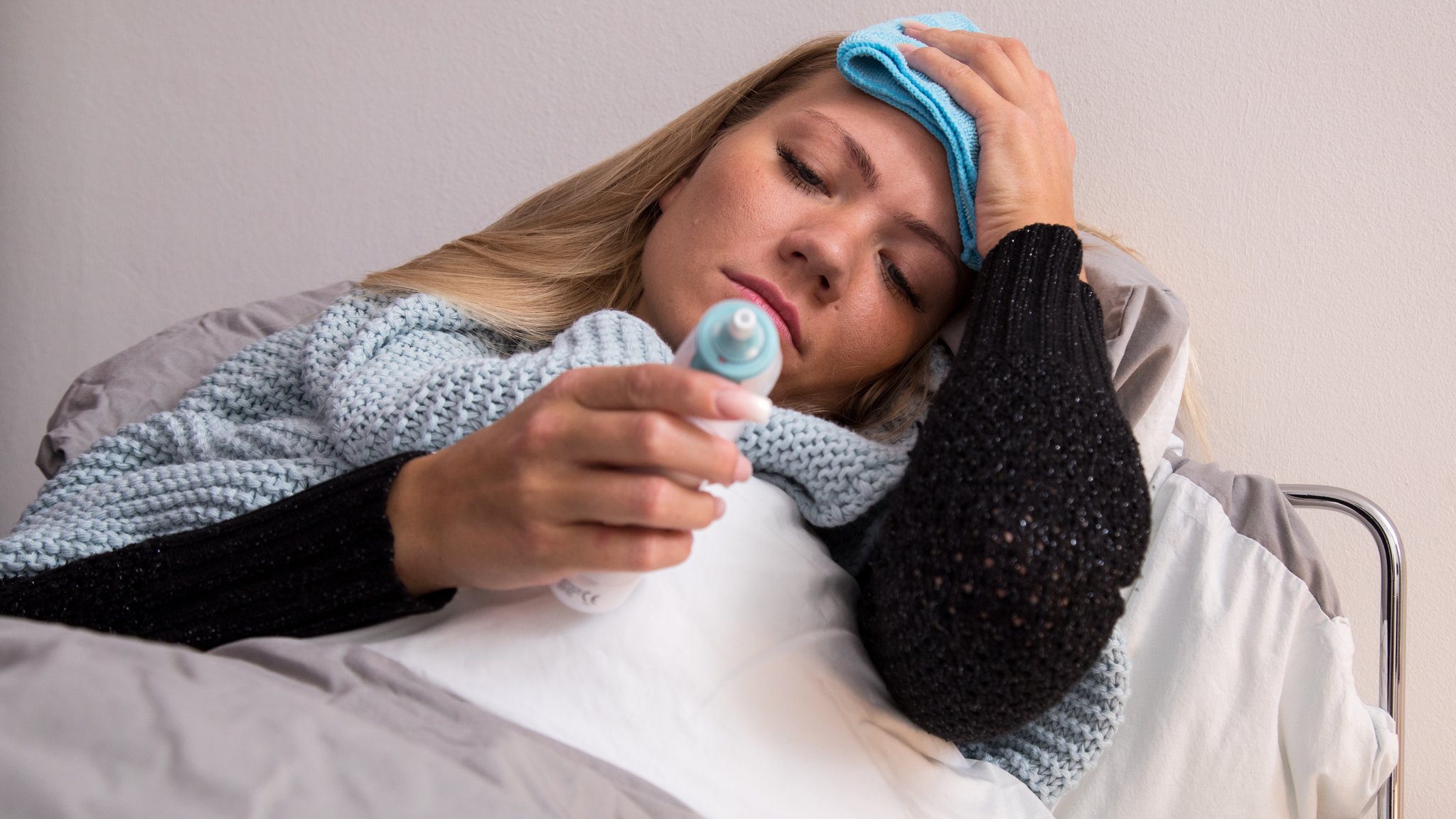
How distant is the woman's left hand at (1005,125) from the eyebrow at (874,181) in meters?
0.04

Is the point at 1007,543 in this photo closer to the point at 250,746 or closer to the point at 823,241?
the point at 823,241

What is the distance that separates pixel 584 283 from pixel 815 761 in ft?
2.29

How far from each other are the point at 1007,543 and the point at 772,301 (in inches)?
15.8

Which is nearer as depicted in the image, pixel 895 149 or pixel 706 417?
pixel 706 417

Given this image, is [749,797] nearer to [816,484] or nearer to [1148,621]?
[816,484]

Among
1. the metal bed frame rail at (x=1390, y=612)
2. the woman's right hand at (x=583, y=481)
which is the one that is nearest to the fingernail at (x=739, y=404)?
the woman's right hand at (x=583, y=481)

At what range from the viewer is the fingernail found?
0.61 m

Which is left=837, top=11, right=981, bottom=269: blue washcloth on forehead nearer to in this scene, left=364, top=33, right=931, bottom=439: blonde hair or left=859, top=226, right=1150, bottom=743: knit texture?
left=364, top=33, right=931, bottom=439: blonde hair

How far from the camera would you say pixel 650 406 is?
64cm

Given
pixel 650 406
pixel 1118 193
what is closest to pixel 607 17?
pixel 1118 193

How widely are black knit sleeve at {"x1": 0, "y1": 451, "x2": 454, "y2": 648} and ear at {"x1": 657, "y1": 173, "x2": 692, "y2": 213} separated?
58 cm

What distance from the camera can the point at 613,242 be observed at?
132 cm

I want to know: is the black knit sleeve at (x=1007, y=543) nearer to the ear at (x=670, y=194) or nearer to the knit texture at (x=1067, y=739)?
the knit texture at (x=1067, y=739)

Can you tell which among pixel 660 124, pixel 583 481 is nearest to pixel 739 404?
pixel 583 481
